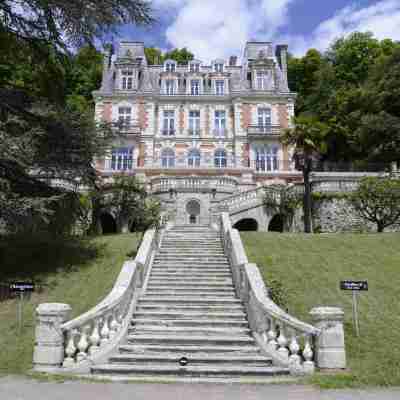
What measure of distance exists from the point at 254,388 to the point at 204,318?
3.27 m

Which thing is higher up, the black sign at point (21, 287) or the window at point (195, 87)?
the window at point (195, 87)

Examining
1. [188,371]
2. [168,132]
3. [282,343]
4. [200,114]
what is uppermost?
[200,114]

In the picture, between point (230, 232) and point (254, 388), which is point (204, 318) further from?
point (230, 232)

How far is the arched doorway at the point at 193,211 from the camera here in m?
23.9

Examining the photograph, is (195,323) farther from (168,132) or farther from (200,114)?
(200,114)

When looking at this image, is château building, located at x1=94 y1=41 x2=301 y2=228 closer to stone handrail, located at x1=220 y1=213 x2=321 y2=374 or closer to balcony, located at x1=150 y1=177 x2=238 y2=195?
balcony, located at x1=150 y1=177 x2=238 y2=195

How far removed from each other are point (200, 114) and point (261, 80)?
21.6 feet

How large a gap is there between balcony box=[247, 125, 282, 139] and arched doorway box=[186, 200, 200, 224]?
509 inches

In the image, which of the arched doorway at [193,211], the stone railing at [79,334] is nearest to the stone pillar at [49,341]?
the stone railing at [79,334]

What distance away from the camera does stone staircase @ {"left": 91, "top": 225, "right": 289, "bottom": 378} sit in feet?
26.1

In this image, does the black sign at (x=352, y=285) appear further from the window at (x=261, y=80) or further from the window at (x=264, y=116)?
the window at (x=261, y=80)

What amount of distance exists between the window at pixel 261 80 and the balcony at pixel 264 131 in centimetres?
460

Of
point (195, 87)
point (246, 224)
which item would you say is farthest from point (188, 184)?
point (195, 87)

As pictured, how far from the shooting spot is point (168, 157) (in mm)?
35625
